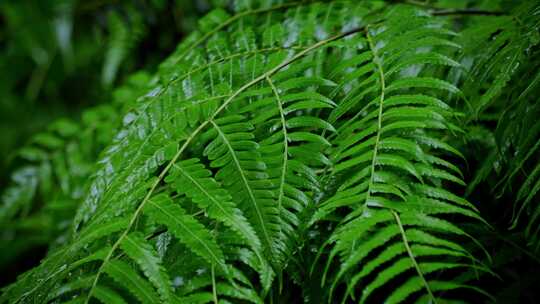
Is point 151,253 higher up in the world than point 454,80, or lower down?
lower down

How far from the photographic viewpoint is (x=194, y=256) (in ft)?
2.30

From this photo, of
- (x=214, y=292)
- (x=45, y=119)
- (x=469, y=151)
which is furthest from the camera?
(x=45, y=119)

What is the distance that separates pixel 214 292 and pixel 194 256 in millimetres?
76

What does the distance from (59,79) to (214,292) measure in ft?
7.48

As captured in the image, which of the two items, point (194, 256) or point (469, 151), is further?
point (469, 151)

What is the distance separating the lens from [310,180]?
2.37 feet

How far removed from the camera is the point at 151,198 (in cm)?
72

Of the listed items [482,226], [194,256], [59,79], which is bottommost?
[482,226]

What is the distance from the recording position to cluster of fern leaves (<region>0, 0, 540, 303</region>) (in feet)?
2.09

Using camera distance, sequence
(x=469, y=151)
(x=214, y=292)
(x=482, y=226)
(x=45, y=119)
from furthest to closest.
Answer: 1. (x=45, y=119)
2. (x=469, y=151)
3. (x=482, y=226)
4. (x=214, y=292)

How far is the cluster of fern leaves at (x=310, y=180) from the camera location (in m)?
0.64

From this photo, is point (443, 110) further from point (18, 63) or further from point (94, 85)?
point (18, 63)

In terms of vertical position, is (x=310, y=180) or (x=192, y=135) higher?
(x=192, y=135)

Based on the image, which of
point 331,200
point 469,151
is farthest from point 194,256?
point 469,151
